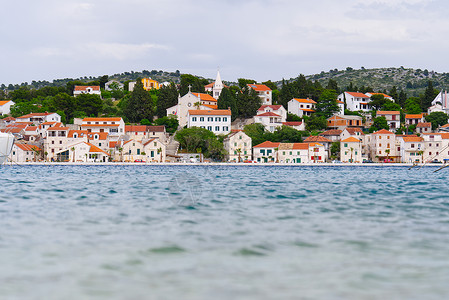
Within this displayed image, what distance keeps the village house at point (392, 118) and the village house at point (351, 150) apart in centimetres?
1866

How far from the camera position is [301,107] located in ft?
337

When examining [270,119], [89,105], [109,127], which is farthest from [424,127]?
[89,105]

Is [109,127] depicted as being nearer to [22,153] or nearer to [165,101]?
[22,153]

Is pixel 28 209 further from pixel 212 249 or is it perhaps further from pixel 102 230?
pixel 212 249

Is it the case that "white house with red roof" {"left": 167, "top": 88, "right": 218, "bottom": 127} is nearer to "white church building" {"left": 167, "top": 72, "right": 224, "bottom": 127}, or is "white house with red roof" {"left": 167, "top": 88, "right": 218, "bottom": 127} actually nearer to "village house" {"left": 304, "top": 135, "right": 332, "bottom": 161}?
"white church building" {"left": 167, "top": 72, "right": 224, "bottom": 127}

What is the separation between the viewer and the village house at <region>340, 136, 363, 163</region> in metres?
82.5

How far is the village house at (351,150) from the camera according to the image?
82.5 meters

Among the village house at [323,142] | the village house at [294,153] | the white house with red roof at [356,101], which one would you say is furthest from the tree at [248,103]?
the white house with red roof at [356,101]

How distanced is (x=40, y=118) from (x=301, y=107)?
52332 millimetres

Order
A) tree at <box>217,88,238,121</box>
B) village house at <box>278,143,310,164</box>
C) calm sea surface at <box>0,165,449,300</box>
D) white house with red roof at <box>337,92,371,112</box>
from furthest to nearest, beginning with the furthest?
white house with red roof at <box>337,92,371,112</box> → tree at <box>217,88,238,121</box> → village house at <box>278,143,310,164</box> → calm sea surface at <box>0,165,449,300</box>

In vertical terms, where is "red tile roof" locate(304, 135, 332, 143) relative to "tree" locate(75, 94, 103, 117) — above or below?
below

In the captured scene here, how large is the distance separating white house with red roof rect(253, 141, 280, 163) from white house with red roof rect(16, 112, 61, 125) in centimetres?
4059

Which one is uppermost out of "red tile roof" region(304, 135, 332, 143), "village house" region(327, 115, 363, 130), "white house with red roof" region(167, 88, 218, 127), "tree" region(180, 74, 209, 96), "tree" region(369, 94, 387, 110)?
"tree" region(180, 74, 209, 96)

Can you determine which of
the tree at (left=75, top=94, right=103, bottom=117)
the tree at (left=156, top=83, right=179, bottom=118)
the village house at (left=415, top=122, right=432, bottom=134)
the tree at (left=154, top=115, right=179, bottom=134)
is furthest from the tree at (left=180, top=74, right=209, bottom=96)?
the village house at (left=415, top=122, right=432, bottom=134)
